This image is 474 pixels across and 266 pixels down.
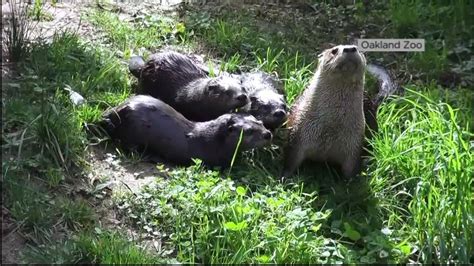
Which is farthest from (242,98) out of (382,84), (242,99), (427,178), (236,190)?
(427,178)

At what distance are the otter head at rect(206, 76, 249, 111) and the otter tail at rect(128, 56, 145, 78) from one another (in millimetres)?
593

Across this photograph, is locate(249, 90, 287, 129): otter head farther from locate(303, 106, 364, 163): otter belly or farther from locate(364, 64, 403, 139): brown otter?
locate(364, 64, 403, 139): brown otter

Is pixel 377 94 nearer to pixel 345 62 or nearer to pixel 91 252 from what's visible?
pixel 345 62

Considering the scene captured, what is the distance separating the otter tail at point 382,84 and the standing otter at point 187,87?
99 centimetres

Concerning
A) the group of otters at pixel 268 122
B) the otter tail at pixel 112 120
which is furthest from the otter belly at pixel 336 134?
the otter tail at pixel 112 120

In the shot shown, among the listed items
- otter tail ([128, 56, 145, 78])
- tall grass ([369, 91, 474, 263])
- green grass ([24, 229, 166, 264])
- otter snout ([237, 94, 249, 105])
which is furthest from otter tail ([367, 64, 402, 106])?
green grass ([24, 229, 166, 264])

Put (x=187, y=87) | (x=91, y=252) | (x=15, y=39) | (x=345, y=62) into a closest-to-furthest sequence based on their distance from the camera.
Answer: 1. (x=91, y=252)
2. (x=345, y=62)
3. (x=15, y=39)
4. (x=187, y=87)

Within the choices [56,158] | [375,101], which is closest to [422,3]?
[375,101]

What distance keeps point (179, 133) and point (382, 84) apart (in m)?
1.64

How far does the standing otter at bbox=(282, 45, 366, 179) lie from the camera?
15.9 ft

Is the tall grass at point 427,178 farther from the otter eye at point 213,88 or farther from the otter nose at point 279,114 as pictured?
the otter eye at point 213,88

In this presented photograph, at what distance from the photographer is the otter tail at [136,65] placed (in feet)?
18.7

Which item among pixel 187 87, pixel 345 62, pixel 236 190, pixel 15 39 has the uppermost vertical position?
pixel 15 39

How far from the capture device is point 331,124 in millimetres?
4871
